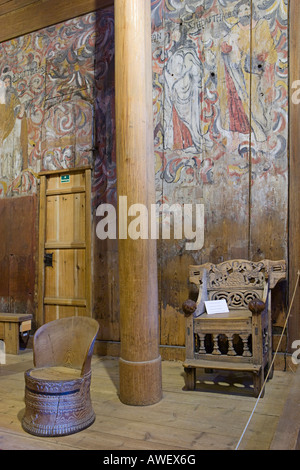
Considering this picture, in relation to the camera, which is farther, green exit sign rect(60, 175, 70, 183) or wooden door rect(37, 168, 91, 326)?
green exit sign rect(60, 175, 70, 183)

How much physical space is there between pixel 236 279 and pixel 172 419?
1.33 m

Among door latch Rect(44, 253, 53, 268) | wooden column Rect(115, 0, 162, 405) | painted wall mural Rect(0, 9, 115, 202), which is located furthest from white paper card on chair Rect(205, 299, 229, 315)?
door latch Rect(44, 253, 53, 268)

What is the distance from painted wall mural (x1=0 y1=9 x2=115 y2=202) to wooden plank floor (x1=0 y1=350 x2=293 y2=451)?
215 centimetres

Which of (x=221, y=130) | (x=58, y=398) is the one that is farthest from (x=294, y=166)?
(x=58, y=398)

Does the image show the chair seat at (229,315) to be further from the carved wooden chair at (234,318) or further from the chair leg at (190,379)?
the chair leg at (190,379)

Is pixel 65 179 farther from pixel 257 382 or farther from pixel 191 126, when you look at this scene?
pixel 257 382

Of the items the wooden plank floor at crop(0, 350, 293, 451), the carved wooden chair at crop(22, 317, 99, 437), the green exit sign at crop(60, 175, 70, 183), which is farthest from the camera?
the green exit sign at crop(60, 175, 70, 183)

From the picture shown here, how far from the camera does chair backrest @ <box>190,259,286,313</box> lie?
3.36m

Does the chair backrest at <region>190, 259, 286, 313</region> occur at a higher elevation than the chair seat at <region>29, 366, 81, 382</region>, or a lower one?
higher

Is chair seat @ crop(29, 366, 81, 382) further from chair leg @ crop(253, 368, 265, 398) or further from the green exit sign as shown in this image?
the green exit sign

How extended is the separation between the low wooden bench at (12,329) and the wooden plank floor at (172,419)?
100 centimetres

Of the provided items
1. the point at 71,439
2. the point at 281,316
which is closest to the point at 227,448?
the point at 71,439

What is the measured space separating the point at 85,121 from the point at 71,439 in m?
3.29

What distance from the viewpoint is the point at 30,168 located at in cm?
493
